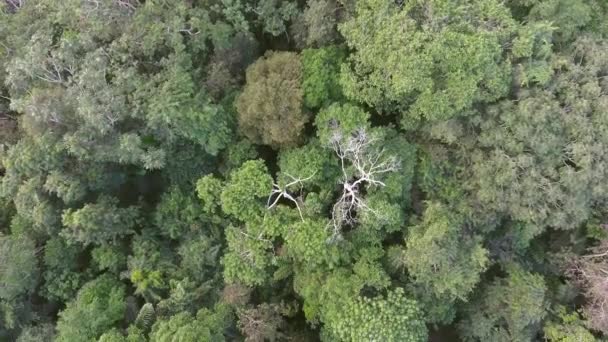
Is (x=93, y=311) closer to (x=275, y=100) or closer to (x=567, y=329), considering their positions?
(x=275, y=100)

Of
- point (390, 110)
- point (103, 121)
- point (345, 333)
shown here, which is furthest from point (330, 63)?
point (345, 333)

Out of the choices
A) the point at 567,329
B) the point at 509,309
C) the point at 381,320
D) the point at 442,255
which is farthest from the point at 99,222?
the point at 567,329

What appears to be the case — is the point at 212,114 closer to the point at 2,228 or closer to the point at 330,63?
the point at 330,63

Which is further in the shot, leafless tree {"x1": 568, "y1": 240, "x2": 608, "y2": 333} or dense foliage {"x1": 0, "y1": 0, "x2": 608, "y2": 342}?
leafless tree {"x1": 568, "y1": 240, "x2": 608, "y2": 333}

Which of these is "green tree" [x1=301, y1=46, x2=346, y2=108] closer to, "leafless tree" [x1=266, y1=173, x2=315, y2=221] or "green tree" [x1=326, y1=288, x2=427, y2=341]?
"leafless tree" [x1=266, y1=173, x2=315, y2=221]

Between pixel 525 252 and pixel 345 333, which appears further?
pixel 525 252

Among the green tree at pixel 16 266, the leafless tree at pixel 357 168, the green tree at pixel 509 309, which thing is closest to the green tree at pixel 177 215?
the green tree at pixel 16 266

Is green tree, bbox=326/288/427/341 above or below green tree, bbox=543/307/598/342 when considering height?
above

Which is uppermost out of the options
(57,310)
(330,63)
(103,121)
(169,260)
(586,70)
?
(586,70)

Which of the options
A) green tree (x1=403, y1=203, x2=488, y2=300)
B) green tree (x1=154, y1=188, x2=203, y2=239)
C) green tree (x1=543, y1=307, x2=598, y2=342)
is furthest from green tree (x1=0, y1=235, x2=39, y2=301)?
green tree (x1=543, y1=307, x2=598, y2=342)
